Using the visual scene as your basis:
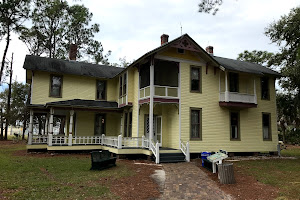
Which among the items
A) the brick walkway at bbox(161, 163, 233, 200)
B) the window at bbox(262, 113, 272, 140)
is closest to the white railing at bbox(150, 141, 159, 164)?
the brick walkway at bbox(161, 163, 233, 200)

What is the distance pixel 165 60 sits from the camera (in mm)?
15688

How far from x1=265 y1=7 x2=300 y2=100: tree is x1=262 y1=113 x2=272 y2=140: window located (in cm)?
236

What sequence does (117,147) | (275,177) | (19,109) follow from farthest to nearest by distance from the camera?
(19,109)
(117,147)
(275,177)

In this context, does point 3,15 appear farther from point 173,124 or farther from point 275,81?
point 275,81

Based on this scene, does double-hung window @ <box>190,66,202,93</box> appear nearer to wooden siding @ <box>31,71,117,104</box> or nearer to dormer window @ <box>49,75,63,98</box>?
wooden siding @ <box>31,71,117,104</box>

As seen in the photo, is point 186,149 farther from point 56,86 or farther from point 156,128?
point 56,86

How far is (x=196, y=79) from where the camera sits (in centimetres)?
1658

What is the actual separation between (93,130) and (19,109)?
26.3 meters

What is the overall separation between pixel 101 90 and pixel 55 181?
1241cm

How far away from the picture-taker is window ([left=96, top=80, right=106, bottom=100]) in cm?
2028

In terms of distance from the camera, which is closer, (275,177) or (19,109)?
(275,177)

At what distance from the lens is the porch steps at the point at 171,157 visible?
1374 centimetres

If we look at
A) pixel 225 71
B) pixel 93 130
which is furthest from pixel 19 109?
pixel 225 71

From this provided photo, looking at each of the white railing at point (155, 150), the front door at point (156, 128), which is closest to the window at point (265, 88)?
the front door at point (156, 128)
